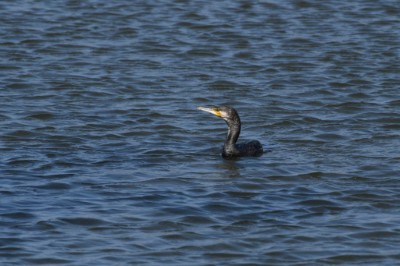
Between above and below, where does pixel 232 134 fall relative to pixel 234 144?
above

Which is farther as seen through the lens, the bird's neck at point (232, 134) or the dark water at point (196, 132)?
the bird's neck at point (232, 134)

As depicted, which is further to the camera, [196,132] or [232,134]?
[196,132]

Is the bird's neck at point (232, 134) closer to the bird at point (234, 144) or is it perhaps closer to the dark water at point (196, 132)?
the bird at point (234, 144)

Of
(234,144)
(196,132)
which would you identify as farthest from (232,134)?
(196,132)

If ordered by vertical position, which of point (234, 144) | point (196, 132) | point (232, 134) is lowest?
point (196, 132)

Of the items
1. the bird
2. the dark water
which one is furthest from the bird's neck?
the dark water

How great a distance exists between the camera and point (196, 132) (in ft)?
55.3

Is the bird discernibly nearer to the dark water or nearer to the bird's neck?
the bird's neck

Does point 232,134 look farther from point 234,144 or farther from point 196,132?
point 196,132

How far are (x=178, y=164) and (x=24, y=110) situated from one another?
3861 millimetres

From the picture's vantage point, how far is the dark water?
11867 millimetres

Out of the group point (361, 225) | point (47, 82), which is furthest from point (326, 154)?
point (47, 82)

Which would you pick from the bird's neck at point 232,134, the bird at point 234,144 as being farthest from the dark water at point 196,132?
the bird's neck at point 232,134

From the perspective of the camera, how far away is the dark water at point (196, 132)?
11867mm
